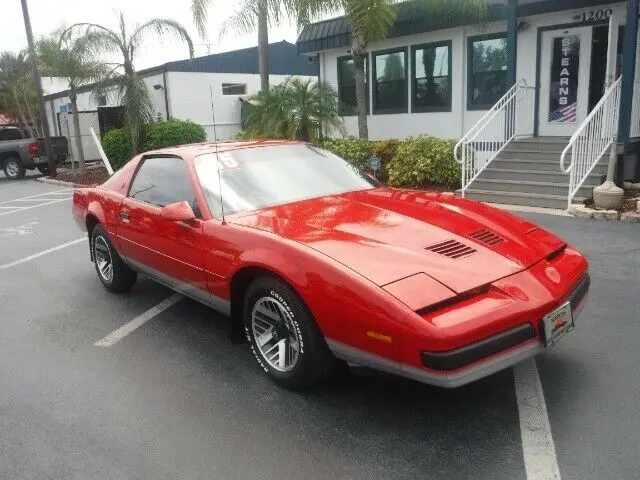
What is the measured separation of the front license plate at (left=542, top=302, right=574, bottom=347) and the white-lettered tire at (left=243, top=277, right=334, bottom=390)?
1.15 metres

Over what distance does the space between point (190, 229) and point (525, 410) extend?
96.3 inches

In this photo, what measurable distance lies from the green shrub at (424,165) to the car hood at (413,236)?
7.13 m

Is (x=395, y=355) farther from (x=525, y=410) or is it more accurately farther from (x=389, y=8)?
(x=389, y=8)

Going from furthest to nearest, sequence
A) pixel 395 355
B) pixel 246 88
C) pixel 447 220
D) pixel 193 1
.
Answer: pixel 246 88 → pixel 193 1 → pixel 447 220 → pixel 395 355

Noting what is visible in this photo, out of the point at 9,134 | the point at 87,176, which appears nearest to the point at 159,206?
the point at 87,176

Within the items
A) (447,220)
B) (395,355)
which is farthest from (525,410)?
(447,220)

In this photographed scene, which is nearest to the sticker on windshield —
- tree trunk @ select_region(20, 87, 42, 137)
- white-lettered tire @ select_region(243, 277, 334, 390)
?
white-lettered tire @ select_region(243, 277, 334, 390)

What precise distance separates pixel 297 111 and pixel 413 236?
10692mm

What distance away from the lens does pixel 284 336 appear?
3.35 m

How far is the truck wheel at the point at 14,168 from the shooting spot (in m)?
20.6

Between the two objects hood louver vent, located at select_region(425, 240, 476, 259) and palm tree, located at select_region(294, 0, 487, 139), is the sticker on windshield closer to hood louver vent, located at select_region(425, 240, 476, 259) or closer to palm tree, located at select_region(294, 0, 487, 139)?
hood louver vent, located at select_region(425, 240, 476, 259)

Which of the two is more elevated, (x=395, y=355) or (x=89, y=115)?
(x=89, y=115)

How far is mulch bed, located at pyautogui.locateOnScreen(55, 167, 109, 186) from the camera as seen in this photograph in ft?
56.8

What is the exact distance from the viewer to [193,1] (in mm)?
13586
